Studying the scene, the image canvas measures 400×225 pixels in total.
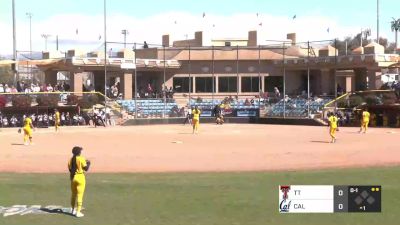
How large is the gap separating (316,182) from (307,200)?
27.2ft

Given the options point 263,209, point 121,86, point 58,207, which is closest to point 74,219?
point 58,207

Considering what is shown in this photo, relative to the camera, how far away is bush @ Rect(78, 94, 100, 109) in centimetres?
4744

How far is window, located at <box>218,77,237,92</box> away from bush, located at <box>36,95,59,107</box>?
74.5ft

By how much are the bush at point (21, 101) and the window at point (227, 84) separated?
24.4 metres

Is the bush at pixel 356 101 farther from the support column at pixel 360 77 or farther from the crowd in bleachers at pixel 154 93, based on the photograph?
the crowd in bleachers at pixel 154 93

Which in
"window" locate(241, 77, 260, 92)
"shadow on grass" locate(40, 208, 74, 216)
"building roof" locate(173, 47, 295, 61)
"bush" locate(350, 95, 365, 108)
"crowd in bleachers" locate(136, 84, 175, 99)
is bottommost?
"shadow on grass" locate(40, 208, 74, 216)

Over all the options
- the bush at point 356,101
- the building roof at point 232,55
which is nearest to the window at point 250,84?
the building roof at point 232,55

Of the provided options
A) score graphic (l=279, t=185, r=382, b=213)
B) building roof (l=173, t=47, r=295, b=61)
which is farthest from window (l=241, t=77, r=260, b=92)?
score graphic (l=279, t=185, r=382, b=213)

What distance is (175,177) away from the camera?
701 inches

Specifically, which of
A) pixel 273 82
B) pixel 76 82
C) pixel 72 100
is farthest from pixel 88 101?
pixel 273 82

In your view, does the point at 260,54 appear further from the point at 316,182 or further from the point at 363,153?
the point at 316,182

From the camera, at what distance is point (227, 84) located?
64375 millimetres

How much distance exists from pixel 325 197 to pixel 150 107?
143 feet

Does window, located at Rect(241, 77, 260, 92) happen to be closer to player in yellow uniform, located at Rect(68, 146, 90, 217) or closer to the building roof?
the building roof
